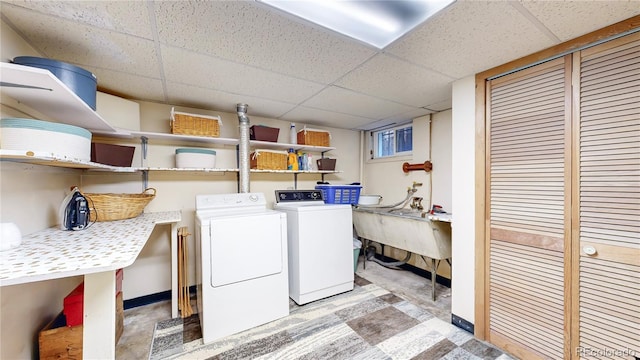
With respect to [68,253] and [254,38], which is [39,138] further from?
[254,38]

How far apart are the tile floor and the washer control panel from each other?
1.26 metres

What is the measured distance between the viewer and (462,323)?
77.4 inches

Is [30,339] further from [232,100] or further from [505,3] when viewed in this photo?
[505,3]

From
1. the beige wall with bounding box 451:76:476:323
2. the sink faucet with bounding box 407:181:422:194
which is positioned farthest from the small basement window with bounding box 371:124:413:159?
the beige wall with bounding box 451:76:476:323

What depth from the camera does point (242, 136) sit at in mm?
2578

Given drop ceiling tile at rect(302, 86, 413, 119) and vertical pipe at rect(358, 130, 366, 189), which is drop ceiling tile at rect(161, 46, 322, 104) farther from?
vertical pipe at rect(358, 130, 366, 189)

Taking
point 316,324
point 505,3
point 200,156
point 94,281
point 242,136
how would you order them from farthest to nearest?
point 242,136 → point 200,156 → point 316,324 → point 505,3 → point 94,281

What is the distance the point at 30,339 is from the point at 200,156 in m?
1.62

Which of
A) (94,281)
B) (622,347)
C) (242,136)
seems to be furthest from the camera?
(242,136)

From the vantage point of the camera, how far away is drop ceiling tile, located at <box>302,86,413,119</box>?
7.48 ft

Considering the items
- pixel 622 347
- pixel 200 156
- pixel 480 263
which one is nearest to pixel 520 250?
pixel 480 263

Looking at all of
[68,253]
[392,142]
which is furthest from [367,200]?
[68,253]

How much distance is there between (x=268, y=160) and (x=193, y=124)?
0.85 meters

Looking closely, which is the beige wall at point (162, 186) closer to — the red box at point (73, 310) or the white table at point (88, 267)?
the red box at point (73, 310)
